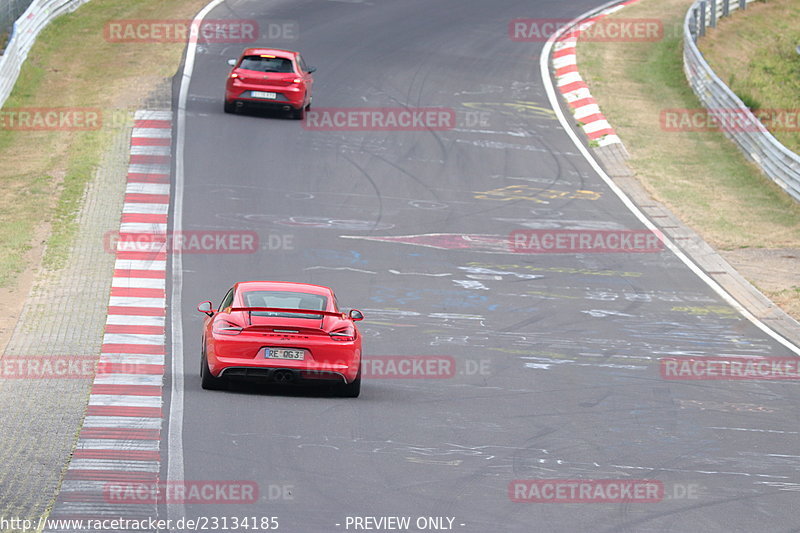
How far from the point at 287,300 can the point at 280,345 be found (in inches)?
35.9

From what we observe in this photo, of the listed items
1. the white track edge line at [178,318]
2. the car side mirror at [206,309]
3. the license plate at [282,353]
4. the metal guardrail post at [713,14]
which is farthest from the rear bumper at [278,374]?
the metal guardrail post at [713,14]

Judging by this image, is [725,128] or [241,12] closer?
[725,128]

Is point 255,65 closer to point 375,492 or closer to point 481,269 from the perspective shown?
point 481,269

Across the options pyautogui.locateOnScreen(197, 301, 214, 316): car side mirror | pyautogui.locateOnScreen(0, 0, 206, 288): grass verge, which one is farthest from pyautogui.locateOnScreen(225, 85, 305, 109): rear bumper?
pyautogui.locateOnScreen(197, 301, 214, 316): car side mirror

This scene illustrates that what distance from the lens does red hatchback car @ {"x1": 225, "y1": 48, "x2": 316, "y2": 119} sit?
2972 centimetres

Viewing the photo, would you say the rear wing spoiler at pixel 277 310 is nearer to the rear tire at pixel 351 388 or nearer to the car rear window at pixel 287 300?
the car rear window at pixel 287 300

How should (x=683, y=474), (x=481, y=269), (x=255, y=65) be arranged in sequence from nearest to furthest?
(x=683, y=474)
(x=481, y=269)
(x=255, y=65)

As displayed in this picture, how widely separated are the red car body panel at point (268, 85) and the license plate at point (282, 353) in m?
16.7

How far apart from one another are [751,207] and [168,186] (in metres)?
12.2

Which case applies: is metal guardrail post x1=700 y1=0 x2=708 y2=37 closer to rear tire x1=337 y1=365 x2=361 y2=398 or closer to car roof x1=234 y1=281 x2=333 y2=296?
car roof x1=234 y1=281 x2=333 y2=296

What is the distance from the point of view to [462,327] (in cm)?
1856

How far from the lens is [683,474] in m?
12.3

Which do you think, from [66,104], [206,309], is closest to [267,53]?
[66,104]

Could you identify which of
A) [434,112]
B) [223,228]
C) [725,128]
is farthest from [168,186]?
[725,128]
